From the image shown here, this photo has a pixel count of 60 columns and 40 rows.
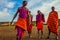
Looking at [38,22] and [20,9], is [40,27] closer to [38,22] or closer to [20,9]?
[38,22]

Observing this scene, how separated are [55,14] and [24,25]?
5.39m

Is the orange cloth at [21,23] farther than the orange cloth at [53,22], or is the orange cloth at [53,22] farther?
the orange cloth at [53,22]

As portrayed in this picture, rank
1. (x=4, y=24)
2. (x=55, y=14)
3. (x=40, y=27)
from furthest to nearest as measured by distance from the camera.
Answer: (x=4, y=24), (x=40, y=27), (x=55, y=14)

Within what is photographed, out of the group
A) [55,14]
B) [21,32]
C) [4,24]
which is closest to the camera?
[21,32]

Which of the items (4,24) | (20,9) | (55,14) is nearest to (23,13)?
(20,9)

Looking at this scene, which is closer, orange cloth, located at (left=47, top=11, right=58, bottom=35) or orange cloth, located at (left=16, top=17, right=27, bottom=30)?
orange cloth, located at (left=16, top=17, right=27, bottom=30)

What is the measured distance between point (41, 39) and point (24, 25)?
5.79m

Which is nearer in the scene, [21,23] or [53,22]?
[21,23]

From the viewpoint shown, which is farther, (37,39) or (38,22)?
(38,22)

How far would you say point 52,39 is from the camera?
889 inches

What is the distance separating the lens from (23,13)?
17234 mm

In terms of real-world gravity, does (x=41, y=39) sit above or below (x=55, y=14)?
below

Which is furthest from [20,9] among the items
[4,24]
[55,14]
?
[4,24]

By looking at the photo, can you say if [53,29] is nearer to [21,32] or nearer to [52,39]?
[52,39]
